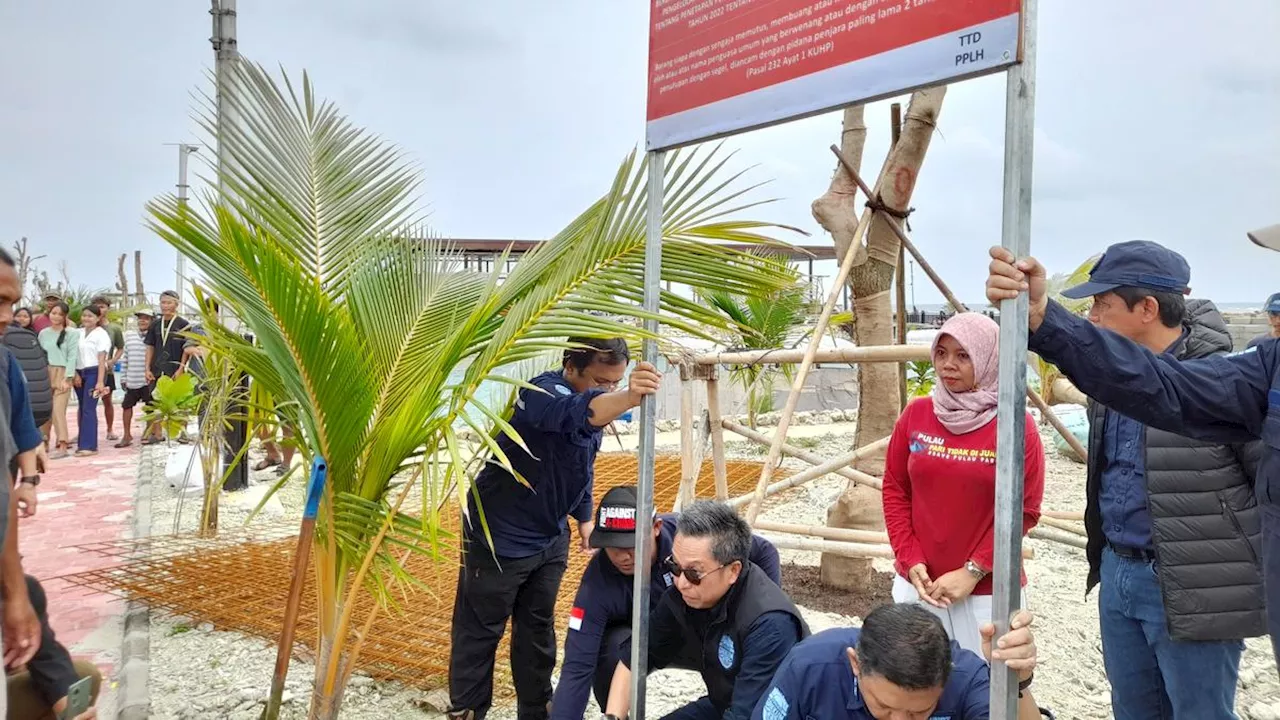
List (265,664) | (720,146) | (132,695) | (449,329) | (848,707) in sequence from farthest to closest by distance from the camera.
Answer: (265,664), (132,695), (449,329), (720,146), (848,707)

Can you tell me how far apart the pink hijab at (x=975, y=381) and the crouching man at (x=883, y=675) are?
69 centimetres

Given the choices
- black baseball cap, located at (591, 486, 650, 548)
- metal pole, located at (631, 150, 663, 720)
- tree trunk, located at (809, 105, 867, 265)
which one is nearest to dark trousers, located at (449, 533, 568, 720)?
black baseball cap, located at (591, 486, 650, 548)

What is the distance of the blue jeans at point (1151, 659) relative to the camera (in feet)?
6.80

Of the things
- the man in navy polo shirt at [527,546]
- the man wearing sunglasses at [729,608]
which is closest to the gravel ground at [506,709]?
the man in navy polo shirt at [527,546]

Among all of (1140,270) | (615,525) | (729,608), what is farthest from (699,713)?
(1140,270)

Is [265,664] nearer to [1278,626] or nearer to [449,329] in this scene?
[449,329]

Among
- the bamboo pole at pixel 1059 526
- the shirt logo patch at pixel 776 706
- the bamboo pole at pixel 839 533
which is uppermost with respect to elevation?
the shirt logo patch at pixel 776 706

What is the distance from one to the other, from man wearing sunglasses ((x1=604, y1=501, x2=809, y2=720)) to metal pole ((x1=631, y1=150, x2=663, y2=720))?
5.2 inches

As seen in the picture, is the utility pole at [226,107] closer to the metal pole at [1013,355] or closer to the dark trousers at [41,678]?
the dark trousers at [41,678]

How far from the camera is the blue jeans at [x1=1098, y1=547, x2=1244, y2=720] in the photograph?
6.80 ft

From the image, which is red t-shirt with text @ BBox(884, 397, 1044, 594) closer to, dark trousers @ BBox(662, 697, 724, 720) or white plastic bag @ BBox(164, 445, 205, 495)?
dark trousers @ BBox(662, 697, 724, 720)

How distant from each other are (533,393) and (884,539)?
2.20 m

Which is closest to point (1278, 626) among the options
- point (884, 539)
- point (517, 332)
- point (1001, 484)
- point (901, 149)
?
point (1001, 484)

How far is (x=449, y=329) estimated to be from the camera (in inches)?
102
